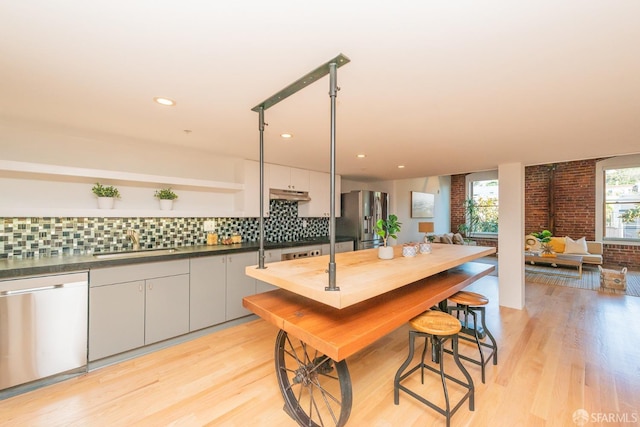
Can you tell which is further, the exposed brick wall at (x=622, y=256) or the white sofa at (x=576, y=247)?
the exposed brick wall at (x=622, y=256)

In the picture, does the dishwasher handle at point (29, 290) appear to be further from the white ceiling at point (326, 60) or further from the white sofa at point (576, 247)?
the white sofa at point (576, 247)

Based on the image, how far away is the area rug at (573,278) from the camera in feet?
15.0

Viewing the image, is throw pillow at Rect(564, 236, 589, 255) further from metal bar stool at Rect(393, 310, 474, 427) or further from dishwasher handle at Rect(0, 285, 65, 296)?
dishwasher handle at Rect(0, 285, 65, 296)

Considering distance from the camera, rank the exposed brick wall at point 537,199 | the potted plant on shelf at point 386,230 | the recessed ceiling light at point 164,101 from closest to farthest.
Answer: the recessed ceiling light at point 164,101 → the potted plant on shelf at point 386,230 → the exposed brick wall at point 537,199

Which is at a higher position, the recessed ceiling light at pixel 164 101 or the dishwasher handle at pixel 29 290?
the recessed ceiling light at pixel 164 101

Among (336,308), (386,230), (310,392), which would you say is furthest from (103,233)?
(386,230)

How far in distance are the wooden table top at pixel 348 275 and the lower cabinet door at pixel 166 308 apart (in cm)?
138

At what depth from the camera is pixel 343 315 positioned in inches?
59.2

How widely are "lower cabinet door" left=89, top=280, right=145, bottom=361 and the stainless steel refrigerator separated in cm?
348

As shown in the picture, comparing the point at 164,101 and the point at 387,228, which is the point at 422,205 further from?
the point at 164,101

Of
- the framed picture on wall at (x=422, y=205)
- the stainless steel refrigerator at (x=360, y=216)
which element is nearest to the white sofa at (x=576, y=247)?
the framed picture on wall at (x=422, y=205)

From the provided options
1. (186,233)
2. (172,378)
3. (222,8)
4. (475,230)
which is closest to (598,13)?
(222,8)

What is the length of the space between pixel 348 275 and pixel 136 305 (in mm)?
2126

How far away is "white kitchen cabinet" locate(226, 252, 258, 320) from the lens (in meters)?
3.13
